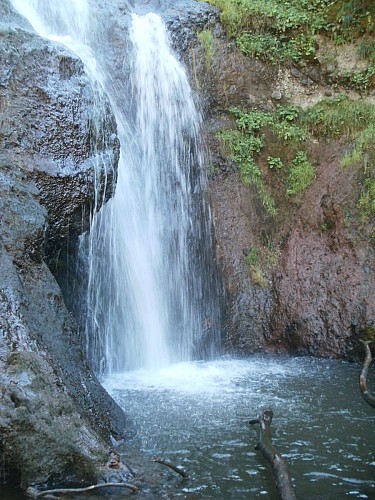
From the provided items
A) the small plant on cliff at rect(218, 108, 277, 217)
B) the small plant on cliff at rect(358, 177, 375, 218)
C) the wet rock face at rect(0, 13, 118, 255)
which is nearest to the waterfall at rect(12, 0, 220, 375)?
the small plant on cliff at rect(218, 108, 277, 217)

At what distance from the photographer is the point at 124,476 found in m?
3.90

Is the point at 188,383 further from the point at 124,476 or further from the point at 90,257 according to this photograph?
the point at 124,476

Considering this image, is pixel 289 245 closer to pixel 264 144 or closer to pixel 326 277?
pixel 326 277

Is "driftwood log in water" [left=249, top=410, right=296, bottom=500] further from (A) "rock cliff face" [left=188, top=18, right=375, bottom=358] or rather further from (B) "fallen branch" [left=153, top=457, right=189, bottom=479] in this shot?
(A) "rock cliff face" [left=188, top=18, right=375, bottom=358]

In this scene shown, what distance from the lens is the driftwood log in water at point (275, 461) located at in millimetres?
3588

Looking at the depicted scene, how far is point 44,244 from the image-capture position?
5.20 metres

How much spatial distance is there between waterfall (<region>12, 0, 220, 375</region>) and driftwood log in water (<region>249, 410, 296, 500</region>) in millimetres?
3078

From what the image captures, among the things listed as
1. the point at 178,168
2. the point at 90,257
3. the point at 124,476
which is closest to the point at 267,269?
the point at 178,168

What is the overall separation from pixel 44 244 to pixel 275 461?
8.80ft

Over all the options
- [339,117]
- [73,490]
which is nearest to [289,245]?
[339,117]

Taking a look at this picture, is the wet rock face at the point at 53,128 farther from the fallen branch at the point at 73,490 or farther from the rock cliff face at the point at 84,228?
the fallen branch at the point at 73,490

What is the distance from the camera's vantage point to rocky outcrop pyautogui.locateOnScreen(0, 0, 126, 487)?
3.80 metres

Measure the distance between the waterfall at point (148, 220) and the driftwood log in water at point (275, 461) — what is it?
3078 mm

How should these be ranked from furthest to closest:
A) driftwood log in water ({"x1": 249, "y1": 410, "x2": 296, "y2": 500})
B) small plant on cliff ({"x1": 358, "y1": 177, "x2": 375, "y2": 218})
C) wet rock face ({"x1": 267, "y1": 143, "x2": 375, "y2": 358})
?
small plant on cliff ({"x1": 358, "y1": 177, "x2": 375, "y2": 218})
wet rock face ({"x1": 267, "y1": 143, "x2": 375, "y2": 358})
driftwood log in water ({"x1": 249, "y1": 410, "x2": 296, "y2": 500})
